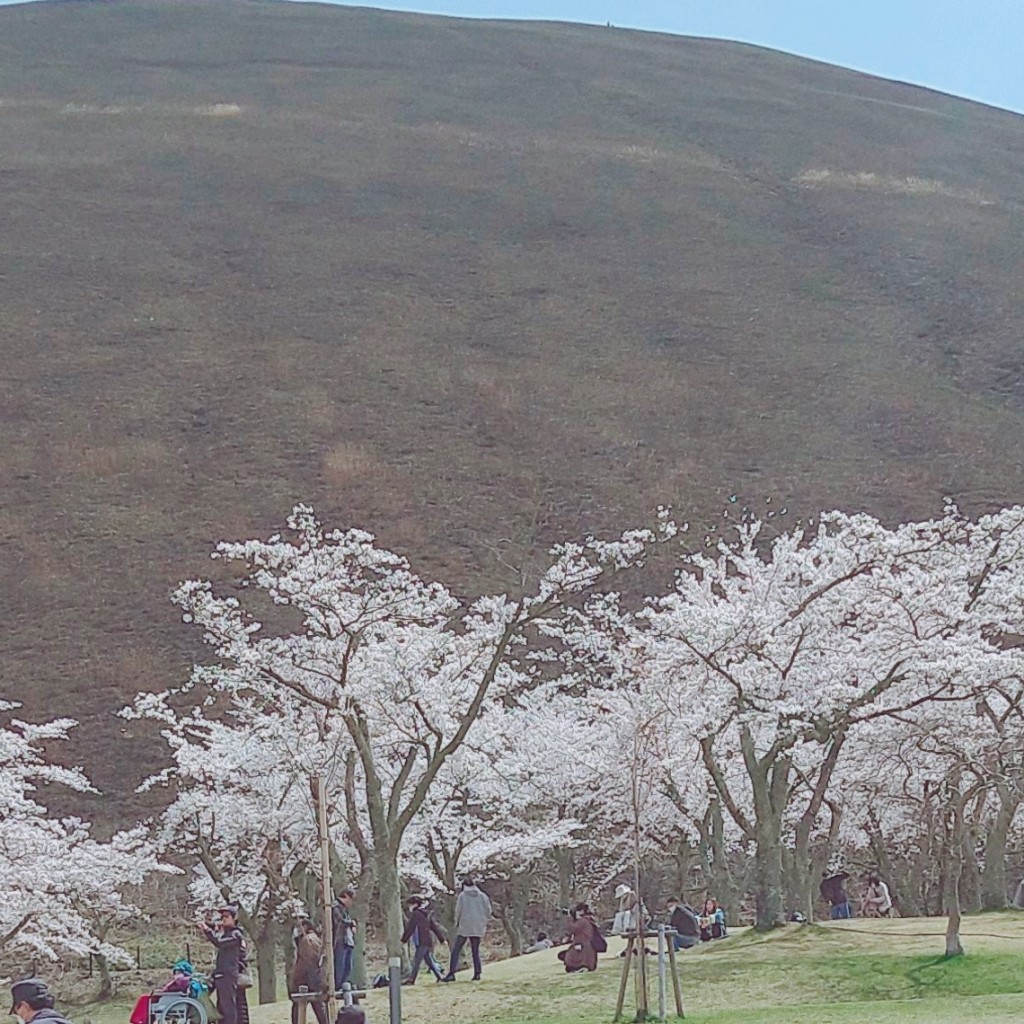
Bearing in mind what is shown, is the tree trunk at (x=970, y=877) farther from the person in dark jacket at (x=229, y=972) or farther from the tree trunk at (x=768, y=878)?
the person in dark jacket at (x=229, y=972)

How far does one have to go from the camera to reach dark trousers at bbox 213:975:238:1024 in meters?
14.3

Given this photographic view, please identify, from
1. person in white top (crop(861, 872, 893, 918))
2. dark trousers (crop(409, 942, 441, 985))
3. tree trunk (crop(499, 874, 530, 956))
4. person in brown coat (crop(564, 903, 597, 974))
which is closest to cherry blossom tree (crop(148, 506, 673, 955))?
dark trousers (crop(409, 942, 441, 985))

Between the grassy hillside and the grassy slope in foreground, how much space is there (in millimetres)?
30551

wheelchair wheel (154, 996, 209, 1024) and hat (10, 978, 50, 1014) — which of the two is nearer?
hat (10, 978, 50, 1014)

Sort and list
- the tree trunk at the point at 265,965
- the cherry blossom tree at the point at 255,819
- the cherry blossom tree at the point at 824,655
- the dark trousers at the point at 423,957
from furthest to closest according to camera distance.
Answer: the tree trunk at the point at 265,965, the cherry blossom tree at the point at 255,819, the dark trousers at the point at 423,957, the cherry blossom tree at the point at 824,655

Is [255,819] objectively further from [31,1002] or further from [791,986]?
[31,1002]

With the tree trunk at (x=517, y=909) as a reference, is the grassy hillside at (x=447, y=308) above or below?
above

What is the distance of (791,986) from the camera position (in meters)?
16.7

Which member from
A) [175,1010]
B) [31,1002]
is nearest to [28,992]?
[31,1002]

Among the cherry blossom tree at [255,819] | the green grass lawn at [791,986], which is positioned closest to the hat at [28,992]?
the green grass lawn at [791,986]

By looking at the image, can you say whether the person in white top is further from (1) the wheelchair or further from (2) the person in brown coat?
(1) the wheelchair

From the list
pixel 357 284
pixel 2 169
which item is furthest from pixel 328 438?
pixel 2 169

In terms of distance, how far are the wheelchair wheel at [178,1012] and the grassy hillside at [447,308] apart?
3464cm

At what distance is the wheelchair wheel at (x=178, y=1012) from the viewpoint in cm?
1296
